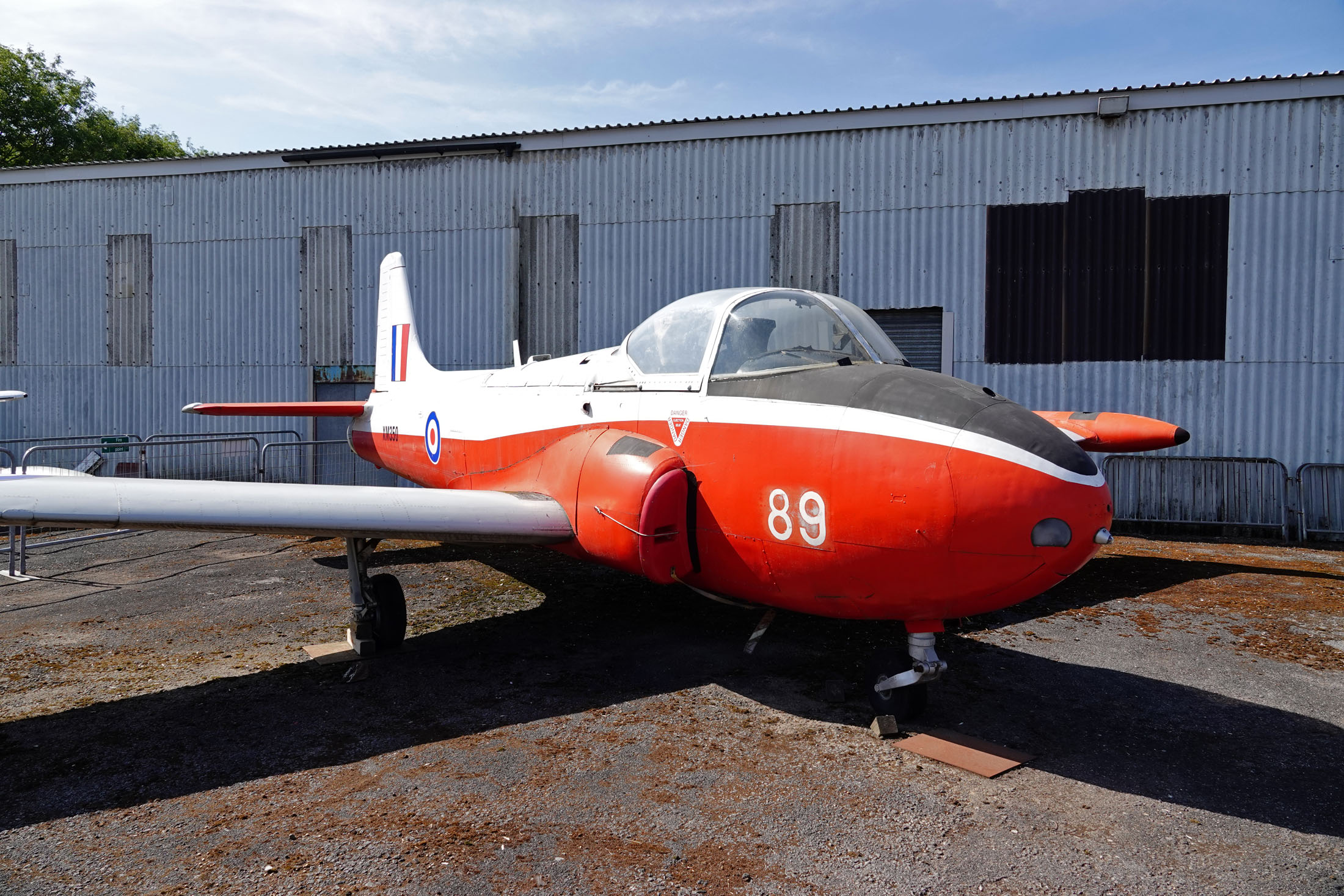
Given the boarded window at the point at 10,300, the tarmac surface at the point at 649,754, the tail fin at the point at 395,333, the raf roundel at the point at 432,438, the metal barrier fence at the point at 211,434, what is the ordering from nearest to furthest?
the tarmac surface at the point at 649,754 → the raf roundel at the point at 432,438 → the tail fin at the point at 395,333 → the metal barrier fence at the point at 211,434 → the boarded window at the point at 10,300

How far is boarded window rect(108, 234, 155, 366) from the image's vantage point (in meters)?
16.3

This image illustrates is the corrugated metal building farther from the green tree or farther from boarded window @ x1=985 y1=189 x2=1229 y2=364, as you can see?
the green tree

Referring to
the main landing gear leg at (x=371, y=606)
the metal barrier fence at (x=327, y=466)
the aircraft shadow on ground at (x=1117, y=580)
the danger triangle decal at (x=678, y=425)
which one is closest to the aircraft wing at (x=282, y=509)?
the main landing gear leg at (x=371, y=606)

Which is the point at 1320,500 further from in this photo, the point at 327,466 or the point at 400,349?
the point at 327,466

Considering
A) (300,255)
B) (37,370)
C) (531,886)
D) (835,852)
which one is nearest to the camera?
(531,886)

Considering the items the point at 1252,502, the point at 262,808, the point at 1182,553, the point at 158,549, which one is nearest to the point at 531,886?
the point at 262,808

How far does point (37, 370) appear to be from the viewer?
55.3 ft

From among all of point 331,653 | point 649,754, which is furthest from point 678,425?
point 331,653

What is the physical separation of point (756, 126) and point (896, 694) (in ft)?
36.5

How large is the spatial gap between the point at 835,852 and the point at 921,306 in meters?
11.1

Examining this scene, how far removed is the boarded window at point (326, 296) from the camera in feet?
50.5

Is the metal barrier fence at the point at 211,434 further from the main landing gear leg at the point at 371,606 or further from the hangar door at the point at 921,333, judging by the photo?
the hangar door at the point at 921,333

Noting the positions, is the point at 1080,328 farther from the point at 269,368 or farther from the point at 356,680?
the point at 269,368

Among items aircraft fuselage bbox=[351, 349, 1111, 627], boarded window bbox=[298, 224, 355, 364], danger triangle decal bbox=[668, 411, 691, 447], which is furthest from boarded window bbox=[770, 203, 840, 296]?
danger triangle decal bbox=[668, 411, 691, 447]
